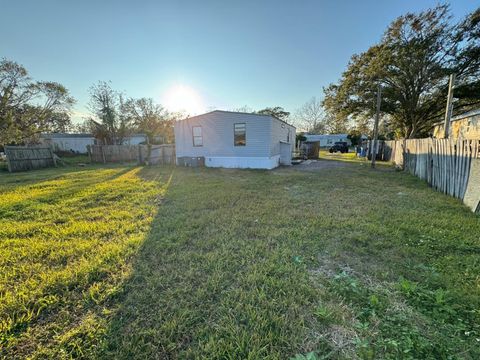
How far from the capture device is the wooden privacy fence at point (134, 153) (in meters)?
14.6

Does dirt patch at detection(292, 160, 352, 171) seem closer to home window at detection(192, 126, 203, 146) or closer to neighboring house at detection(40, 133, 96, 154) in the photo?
home window at detection(192, 126, 203, 146)

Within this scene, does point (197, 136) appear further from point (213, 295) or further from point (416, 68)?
point (416, 68)

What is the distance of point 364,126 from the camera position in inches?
828

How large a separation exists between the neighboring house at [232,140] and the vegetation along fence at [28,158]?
363 inches

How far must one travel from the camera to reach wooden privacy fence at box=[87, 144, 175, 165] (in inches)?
576

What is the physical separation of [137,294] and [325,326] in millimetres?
1820

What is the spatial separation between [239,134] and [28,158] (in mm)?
13625

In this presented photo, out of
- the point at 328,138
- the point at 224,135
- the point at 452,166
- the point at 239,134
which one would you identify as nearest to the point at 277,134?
the point at 239,134

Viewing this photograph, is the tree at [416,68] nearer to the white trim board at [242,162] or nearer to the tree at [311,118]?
the white trim board at [242,162]

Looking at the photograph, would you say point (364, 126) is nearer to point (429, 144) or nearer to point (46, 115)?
point (429, 144)

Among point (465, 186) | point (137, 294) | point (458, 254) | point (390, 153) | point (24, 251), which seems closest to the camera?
point (137, 294)

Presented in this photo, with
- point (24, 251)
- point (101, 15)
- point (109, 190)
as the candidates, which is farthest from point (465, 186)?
point (101, 15)

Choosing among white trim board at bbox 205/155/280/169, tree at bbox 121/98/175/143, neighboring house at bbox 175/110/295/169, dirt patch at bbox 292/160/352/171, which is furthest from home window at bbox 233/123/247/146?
tree at bbox 121/98/175/143

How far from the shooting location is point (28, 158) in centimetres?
1280
